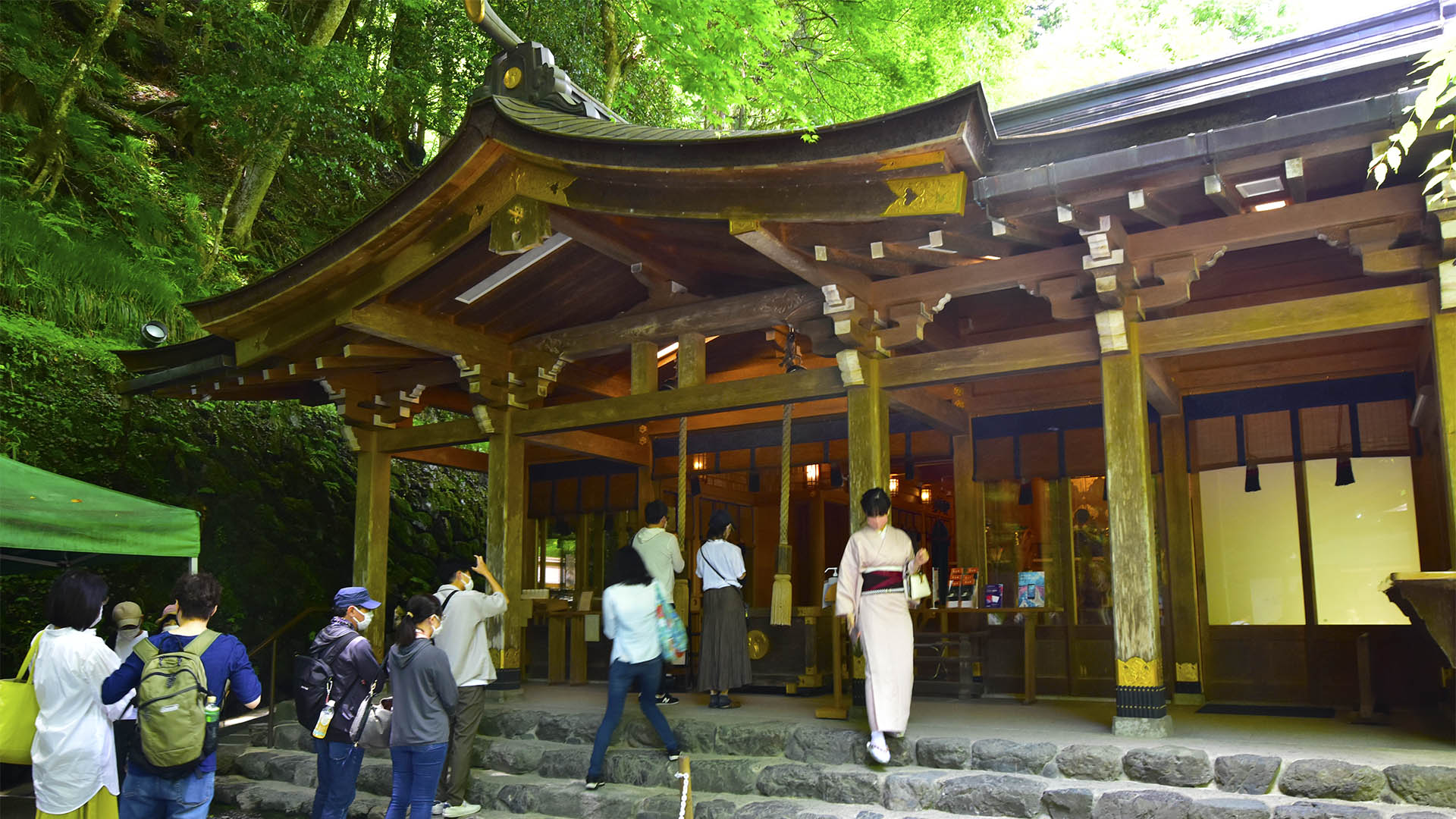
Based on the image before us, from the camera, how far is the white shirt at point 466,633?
6.39 metres

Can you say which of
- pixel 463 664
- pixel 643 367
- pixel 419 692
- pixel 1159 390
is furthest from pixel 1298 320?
pixel 463 664

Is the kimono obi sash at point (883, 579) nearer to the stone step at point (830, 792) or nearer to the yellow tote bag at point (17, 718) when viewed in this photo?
the stone step at point (830, 792)

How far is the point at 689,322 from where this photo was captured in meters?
8.13

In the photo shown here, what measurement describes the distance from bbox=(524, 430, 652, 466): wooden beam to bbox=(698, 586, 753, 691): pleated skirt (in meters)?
2.32

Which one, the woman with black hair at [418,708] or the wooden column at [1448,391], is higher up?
the wooden column at [1448,391]

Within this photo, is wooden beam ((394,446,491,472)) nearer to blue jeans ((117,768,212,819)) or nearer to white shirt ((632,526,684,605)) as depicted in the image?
white shirt ((632,526,684,605))

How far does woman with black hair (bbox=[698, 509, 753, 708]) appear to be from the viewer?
7.68m

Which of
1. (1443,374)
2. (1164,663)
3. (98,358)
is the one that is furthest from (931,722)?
(98,358)

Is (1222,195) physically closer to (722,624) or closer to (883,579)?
(883,579)

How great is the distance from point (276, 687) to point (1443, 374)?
1119 cm

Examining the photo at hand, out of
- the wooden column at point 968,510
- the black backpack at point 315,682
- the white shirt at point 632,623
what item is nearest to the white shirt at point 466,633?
the white shirt at point 632,623

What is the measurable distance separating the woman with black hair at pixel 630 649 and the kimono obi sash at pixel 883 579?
4.52ft

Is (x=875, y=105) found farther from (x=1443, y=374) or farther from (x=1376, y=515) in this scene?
(x=1443, y=374)

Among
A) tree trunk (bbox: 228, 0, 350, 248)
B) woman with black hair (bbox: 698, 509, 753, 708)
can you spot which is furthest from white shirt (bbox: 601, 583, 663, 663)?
tree trunk (bbox: 228, 0, 350, 248)
